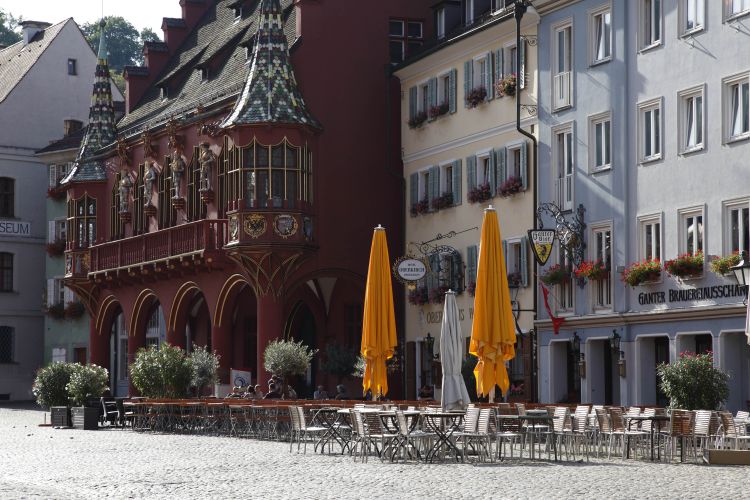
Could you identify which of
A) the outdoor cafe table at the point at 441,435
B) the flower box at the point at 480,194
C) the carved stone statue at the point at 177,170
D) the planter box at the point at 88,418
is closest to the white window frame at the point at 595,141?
the flower box at the point at 480,194

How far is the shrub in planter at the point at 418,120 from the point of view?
48.3 meters

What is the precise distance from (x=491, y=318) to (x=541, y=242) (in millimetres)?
8933

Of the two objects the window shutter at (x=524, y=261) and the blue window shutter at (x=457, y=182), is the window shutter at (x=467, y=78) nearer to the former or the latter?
the blue window shutter at (x=457, y=182)

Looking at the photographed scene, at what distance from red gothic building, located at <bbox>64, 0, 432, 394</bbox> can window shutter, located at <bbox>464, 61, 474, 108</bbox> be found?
4718mm

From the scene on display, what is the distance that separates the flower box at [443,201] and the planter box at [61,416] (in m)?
11.9

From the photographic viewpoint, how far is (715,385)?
102ft

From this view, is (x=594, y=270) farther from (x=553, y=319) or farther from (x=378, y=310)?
(x=378, y=310)

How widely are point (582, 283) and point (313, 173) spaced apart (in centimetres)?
1219

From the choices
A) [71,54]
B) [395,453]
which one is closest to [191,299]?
[71,54]

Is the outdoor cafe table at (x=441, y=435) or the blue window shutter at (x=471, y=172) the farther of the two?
the blue window shutter at (x=471, y=172)

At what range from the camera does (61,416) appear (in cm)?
4500

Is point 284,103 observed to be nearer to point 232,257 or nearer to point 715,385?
point 232,257

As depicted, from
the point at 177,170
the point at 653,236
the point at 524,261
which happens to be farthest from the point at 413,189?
the point at 653,236

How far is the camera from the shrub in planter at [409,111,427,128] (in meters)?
48.3
